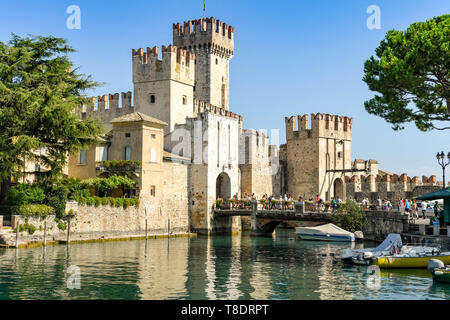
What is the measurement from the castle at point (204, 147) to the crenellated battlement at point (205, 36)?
0.09 m

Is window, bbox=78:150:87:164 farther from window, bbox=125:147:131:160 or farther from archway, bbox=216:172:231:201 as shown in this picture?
archway, bbox=216:172:231:201

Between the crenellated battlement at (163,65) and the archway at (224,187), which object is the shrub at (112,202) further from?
the crenellated battlement at (163,65)

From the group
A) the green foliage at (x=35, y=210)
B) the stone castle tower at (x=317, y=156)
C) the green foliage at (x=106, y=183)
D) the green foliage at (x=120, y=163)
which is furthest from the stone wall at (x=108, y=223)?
the stone castle tower at (x=317, y=156)

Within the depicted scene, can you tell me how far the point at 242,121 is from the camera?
164 feet

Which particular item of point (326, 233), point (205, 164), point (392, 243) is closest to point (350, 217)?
point (326, 233)

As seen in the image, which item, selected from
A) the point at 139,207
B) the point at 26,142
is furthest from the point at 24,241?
the point at 139,207

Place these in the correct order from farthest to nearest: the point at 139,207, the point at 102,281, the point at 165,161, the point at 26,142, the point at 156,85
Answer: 1. the point at 156,85
2. the point at 165,161
3. the point at 139,207
4. the point at 26,142
5. the point at 102,281

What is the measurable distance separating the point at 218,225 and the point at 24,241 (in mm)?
16318

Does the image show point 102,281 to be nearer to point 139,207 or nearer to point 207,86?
point 139,207

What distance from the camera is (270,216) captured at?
3869 centimetres

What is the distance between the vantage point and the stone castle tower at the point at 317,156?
4884 centimetres

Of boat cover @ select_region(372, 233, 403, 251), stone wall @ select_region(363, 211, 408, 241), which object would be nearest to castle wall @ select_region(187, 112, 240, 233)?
stone wall @ select_region(363, 211, 408, 241)

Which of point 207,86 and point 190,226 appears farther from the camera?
point 207,86

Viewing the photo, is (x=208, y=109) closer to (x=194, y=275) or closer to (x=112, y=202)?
(x=112, y=202)
